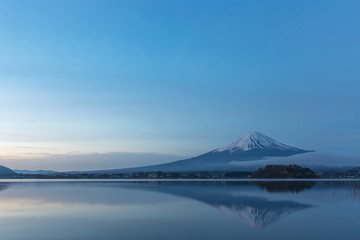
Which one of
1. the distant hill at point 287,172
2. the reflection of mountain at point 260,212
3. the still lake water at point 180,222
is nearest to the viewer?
the still lake water at point 180,222

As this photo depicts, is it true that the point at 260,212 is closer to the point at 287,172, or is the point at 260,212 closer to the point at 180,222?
the point at 180,222

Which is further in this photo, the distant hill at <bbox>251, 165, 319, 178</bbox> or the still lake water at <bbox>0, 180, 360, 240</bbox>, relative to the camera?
the distant hill at <bbox>251, 165, 319, 178</bbox>

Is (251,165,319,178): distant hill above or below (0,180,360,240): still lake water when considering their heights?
above

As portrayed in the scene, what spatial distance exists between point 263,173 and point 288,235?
7185cm

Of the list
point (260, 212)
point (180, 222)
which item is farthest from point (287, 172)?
point (180, 222)

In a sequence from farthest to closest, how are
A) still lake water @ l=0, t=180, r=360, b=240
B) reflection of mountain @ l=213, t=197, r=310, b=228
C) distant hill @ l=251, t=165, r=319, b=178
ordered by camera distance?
distant hill @ l=251, t=165, r=319, b=178, reflection of mountain @ l=213, t=197, r=310, b=228, still lake water @ l=0, t=180, r=360, b=240

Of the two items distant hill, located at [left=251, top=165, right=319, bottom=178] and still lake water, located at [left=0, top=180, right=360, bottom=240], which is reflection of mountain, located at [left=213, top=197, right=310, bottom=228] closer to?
still lake water, located at [left=0, top=180, right=360, bottom=240]

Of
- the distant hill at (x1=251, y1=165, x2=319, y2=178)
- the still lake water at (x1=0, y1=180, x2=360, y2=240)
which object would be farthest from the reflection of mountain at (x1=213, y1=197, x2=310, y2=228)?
the distant hill at (x1=251, y1=165, x2=319, y2=178)

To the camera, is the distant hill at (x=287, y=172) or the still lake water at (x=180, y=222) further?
the distant hill at (x=287, y=172)

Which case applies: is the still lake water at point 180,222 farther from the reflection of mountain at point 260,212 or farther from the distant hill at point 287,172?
the distant hill at point 287,172

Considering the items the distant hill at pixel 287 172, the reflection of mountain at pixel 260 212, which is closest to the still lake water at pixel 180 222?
the reflection of mountain at pixel 260 212

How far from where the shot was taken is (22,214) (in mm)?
12469

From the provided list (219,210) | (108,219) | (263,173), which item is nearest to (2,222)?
(108,219)

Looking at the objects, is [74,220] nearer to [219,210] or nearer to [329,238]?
[219,210]
